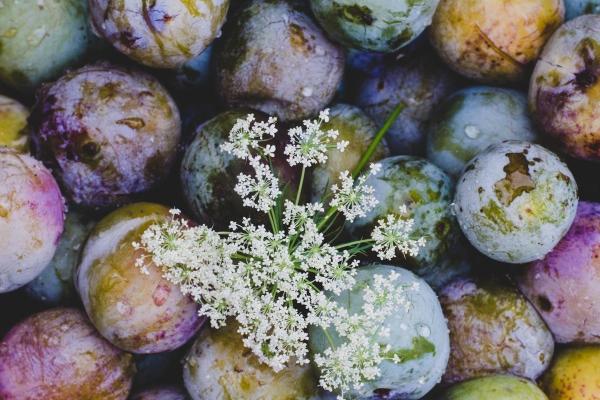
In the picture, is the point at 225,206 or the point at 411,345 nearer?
the point at 411,345

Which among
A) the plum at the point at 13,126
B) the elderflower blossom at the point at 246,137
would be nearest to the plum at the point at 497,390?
the elderflower blossom at the point at 246,137

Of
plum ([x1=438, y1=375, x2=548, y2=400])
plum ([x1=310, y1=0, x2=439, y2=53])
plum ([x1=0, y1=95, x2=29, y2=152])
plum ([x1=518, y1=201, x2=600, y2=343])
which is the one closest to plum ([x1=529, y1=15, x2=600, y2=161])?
plum ([x1=518, y1=201, x2=600, y2=343])

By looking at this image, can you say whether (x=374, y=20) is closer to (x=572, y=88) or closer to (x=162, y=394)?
(x=572, y=88)

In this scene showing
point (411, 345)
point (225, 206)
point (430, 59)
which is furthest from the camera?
point (430, 59)

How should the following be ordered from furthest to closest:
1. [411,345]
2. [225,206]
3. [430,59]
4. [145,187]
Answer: [430,59]
[145,187]
[225,206]
[411,345]

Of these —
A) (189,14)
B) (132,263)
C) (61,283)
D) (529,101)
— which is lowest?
(61,283)

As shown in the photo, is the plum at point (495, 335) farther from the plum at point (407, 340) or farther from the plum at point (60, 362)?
the plum at point (60, 362)

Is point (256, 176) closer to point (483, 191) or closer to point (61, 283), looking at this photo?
point (483, 191)

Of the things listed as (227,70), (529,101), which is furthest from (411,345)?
(227,70)
